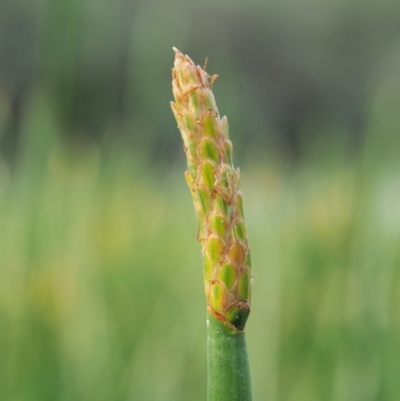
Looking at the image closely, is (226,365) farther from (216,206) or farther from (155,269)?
(155,269)

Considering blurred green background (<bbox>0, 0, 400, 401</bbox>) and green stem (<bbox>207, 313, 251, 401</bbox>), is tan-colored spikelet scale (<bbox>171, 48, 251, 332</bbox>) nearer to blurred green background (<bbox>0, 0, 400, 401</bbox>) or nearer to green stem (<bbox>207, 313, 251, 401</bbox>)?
green stem (<bbox>207, 313, 251, 401</bbox>)

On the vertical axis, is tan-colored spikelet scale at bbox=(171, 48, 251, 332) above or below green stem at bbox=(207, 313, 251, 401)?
above

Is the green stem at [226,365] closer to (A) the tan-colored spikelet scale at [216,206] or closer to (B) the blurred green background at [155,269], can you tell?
(A) the tan-colored spikelet scale at [216,206]

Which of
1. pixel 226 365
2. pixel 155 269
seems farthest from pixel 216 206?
pixel 155 269

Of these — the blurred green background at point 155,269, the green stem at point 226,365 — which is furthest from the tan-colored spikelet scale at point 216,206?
the blurred green background at point 155,269

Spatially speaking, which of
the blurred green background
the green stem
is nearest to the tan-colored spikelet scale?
the green stem

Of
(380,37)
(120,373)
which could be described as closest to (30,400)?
(120,373)

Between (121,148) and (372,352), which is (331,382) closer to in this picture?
(372,352)
